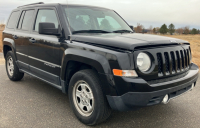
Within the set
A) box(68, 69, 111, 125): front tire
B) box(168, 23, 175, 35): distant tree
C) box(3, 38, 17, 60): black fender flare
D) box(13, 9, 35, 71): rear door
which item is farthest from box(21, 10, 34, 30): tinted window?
box(168, 23, 175, 35): distant tree

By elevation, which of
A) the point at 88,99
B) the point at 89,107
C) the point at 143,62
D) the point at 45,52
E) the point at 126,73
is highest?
the point at 45,52

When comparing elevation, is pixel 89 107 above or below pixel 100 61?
below

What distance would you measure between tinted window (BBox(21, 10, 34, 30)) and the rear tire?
95 cm

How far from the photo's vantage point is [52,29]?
335 centimetres

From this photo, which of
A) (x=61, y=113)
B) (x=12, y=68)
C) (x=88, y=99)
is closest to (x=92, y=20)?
(x=88, y=99)

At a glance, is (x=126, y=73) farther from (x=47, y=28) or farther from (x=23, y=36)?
(x=23, y=36)

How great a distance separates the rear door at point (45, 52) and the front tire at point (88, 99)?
1.84 feet

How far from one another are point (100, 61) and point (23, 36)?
104 inches

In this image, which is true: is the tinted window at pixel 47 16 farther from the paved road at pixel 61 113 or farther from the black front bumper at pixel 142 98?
the black front bumper at pixel 142 98

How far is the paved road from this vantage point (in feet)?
10.2

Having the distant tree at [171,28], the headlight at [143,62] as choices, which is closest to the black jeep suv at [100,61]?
the headlight at [143,62]

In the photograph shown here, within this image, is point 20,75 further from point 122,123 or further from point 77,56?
point 122,123

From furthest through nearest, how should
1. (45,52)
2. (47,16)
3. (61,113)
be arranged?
(47,16)
(45,52)
(61,113)

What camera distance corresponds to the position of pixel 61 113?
137 inches
